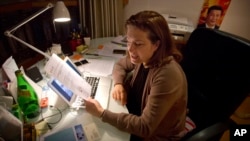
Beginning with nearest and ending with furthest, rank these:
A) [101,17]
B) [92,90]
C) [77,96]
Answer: [77,96] < [92,90] < [101,17]

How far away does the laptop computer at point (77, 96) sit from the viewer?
0.99 metres

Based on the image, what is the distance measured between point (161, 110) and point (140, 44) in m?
0.32

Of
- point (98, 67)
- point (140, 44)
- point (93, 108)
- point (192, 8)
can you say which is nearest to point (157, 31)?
point (140, 44)

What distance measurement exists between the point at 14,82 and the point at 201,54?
1.01 m

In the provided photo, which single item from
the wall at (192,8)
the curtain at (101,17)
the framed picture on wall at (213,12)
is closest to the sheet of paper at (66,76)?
the curtain at (101,17)

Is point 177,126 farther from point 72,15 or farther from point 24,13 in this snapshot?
point 72,15

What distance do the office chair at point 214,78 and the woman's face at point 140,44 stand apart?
0.33 metres

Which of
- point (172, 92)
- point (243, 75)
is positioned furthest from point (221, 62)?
point (172, 92)

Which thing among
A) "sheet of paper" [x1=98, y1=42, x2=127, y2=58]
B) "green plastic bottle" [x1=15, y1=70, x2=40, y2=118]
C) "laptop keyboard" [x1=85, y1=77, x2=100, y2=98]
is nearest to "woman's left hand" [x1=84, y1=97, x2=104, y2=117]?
"laptop keyboard" [x1=85, y1=77, x2=100, y2=98]

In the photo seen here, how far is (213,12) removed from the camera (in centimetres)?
198

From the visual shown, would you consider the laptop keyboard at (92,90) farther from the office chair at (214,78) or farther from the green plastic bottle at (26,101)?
the office chair at (214,78)

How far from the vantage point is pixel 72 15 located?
6.17 ft

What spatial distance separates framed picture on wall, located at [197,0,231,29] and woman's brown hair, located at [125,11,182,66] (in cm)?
131

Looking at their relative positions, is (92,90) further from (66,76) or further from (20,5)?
(20,5)
